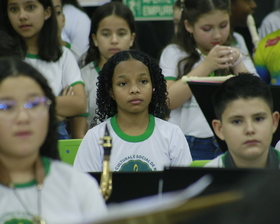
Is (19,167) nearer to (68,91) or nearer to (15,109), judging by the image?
(15,109)

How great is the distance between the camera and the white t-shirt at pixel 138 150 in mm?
2617

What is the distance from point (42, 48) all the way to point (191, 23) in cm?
96

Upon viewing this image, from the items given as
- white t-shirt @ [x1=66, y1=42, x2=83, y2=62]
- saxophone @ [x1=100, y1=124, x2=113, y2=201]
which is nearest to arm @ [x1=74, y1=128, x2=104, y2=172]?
saxophone @ [x1=100, y1=124, x2=113, y2=201]

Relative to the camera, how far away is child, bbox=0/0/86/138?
3.26 metres

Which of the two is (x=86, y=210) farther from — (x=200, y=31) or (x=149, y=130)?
(x=200, y=31)

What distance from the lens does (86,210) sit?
1640 mm

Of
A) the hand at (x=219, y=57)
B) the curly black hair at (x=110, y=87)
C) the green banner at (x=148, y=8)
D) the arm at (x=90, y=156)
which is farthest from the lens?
the green banner at (x=148, y=8)

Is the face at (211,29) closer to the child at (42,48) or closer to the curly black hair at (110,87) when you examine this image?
the curly black hair at (110,87)

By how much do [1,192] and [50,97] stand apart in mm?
344

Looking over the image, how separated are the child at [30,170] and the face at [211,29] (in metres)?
1.83

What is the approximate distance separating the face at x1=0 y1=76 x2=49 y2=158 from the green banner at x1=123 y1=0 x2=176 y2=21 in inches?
123

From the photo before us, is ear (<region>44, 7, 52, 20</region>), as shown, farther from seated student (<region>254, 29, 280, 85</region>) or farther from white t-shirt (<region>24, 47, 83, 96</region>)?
seated student (<region>254, 29, 280, 85</region>)

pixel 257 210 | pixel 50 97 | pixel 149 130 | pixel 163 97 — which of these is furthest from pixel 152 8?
pixel 257 210

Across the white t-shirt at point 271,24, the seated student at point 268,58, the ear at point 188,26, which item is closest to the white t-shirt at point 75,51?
the ear at point 188,26
